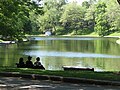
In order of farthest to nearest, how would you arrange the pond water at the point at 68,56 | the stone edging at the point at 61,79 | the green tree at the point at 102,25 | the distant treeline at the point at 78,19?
1. the green tree at the point at 102,25
2. the distant treeline at the point at 78,19
3. the pond water at the point at 68,56
4. the stone edging at the point at 61,79

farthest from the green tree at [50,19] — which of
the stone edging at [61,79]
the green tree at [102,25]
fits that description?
the stone edging at [61,79]

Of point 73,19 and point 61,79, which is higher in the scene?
point 73,19

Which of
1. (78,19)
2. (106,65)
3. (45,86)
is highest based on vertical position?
(78,19)

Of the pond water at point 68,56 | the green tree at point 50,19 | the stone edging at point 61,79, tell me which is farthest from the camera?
the green tree at point 50,19

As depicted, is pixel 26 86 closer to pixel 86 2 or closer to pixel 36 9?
pixel 36 9

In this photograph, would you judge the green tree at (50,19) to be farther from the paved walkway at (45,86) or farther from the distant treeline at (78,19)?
Result: the paved walkway at (45,86)

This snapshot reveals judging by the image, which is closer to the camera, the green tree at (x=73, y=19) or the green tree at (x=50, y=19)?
the green tree at (x=73, y=19)

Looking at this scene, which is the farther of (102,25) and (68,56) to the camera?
(102,25)

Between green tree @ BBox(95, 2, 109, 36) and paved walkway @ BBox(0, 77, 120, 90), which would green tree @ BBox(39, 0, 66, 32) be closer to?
green tree @ BBox(95, 2, 109, 36)

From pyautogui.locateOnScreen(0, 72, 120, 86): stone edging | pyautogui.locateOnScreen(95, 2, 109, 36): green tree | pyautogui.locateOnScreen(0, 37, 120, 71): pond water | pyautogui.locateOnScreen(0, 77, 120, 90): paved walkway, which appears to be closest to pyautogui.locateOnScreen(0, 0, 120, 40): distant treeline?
pyautogui.locateOnScreen(95, 2, 109, 36): green tree

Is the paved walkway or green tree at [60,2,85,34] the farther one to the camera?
green tree at [60,2,85,34]

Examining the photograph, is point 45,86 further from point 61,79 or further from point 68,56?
point 68,56

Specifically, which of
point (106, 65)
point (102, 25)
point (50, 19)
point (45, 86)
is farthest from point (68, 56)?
point (50, 19)

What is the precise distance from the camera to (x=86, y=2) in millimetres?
178625
